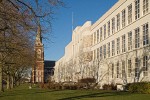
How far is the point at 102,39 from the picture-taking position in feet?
230

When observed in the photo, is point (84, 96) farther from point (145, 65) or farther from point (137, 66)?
point (137, 66)

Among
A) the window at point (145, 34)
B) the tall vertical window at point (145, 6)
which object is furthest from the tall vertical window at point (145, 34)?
the tall vertical window at point (145, 6)

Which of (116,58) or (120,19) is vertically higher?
(120,19)

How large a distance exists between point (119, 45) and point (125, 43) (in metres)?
3.94

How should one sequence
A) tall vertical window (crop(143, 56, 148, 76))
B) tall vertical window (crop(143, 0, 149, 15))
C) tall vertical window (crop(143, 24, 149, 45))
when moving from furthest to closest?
tall vertical window (crop(143, 0, 149, 15))
tall vertical window (crop(143, 24, 149, 45))
tall vertical window (crop(143, 56, 148, 76))

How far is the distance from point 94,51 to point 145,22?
111 ft

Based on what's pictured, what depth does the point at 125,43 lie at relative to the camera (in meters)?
52.9

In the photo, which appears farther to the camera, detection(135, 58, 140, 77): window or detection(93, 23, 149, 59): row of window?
detection(135, 58, 140, 77): window

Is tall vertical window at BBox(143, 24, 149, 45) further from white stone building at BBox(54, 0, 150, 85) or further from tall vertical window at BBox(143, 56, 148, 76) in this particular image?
tall vertical window at BBox(143, 56, 148, 76)

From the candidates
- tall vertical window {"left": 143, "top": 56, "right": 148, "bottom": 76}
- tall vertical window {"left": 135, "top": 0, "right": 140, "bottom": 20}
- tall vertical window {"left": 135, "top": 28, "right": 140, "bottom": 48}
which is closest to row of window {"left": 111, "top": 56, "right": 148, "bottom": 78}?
tall vertical window {"left": 143, "top": 56, "right": 148, "bottom": 76}

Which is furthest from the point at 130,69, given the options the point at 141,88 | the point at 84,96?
the point at 84,96

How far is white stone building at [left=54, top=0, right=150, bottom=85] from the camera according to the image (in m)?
45.2

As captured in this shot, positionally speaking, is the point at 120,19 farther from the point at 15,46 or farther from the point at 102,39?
the point at 15,46

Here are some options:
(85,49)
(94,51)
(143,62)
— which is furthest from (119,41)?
(85,49)
